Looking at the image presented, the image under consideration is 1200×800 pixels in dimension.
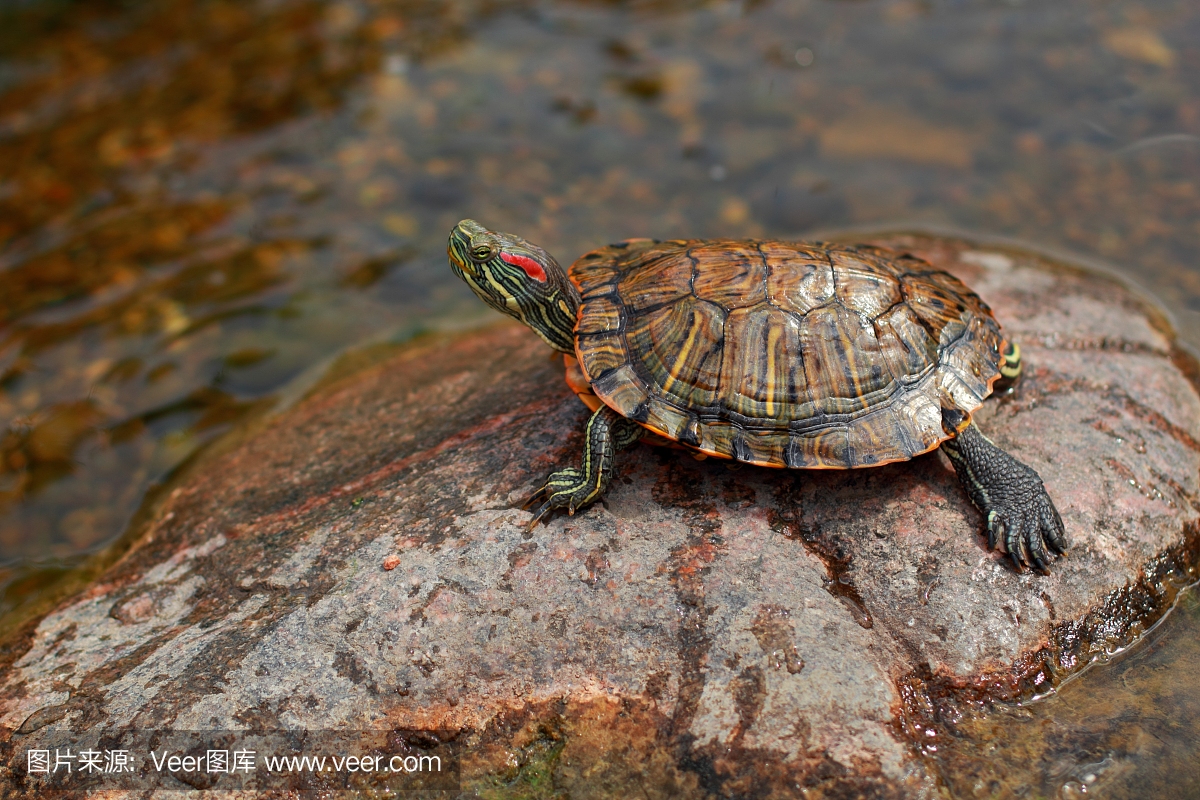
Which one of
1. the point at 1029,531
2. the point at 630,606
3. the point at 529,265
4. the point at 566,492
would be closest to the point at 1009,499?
the point at 1029,531

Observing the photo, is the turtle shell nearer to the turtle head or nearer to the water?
the turtle head

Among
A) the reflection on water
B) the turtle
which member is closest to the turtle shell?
the turtle

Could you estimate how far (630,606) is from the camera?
11.8ft

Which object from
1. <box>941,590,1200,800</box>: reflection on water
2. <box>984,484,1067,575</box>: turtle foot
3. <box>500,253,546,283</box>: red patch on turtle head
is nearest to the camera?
<box>941,590,1200,800</box>: reflection on water

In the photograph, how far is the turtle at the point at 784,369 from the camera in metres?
3.86

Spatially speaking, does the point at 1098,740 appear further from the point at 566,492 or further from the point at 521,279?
the point at 521,279

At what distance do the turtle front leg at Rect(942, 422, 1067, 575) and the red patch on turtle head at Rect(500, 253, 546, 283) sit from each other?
7.14ft

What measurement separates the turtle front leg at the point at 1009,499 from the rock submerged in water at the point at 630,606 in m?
0.10

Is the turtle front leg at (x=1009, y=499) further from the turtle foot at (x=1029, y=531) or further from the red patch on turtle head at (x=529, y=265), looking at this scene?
the red patch on turtle head at (x=529, y=265)

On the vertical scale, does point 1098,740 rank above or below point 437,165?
below

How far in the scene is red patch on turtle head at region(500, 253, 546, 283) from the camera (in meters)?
4.26

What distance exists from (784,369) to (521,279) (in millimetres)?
1399

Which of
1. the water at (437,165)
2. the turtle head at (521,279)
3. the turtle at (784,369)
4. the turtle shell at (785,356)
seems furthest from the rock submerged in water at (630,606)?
the water at (437,165)

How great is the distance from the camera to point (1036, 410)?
4.54 meters
